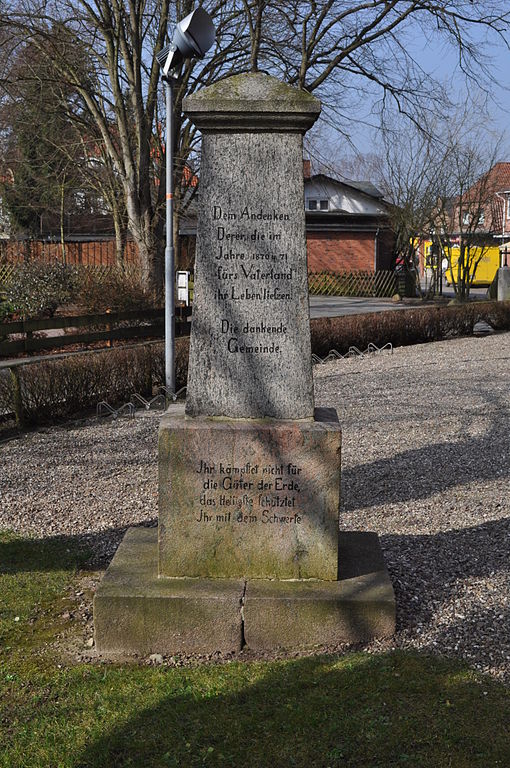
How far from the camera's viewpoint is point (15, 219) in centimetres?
4016

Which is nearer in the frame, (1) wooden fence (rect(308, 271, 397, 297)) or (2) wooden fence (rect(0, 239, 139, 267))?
(2) wooden fence (rect(0, 239, 139, 267))

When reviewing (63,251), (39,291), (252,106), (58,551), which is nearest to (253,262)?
(252,106)

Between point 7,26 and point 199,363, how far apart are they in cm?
1762

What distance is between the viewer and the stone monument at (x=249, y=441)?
3.76m

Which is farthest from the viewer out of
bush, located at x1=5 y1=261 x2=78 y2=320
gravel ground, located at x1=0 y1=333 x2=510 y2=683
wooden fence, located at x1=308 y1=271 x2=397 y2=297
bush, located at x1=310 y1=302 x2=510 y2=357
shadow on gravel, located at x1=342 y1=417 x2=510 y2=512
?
wooden fence, located at x1=308 y1=271 x2=397 y2=297

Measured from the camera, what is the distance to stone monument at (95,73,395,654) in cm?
376

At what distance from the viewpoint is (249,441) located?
388 centimetres

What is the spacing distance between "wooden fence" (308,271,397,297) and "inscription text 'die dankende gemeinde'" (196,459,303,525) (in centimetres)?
3425

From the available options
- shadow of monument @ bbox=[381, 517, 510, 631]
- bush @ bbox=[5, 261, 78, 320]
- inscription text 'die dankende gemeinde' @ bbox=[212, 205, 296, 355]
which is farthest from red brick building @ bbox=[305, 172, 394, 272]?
inscription text 'die dankende gemeinde' @ bbox=[212, 205, 296, 355]

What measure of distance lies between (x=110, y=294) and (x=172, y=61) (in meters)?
9.19

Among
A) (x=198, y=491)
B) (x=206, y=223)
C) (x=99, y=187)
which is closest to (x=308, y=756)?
(x=198, y=491)

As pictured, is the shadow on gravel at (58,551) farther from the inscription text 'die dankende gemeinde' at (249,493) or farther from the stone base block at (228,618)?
the inscription text 'die dankende gemeinde' at (249,493)

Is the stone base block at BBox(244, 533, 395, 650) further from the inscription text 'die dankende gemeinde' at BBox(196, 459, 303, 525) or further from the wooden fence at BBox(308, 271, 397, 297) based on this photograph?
the wooden fence at BBox(308, 271, 397, 297)

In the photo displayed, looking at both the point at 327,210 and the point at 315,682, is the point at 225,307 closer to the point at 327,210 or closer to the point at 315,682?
the point at 315,682
